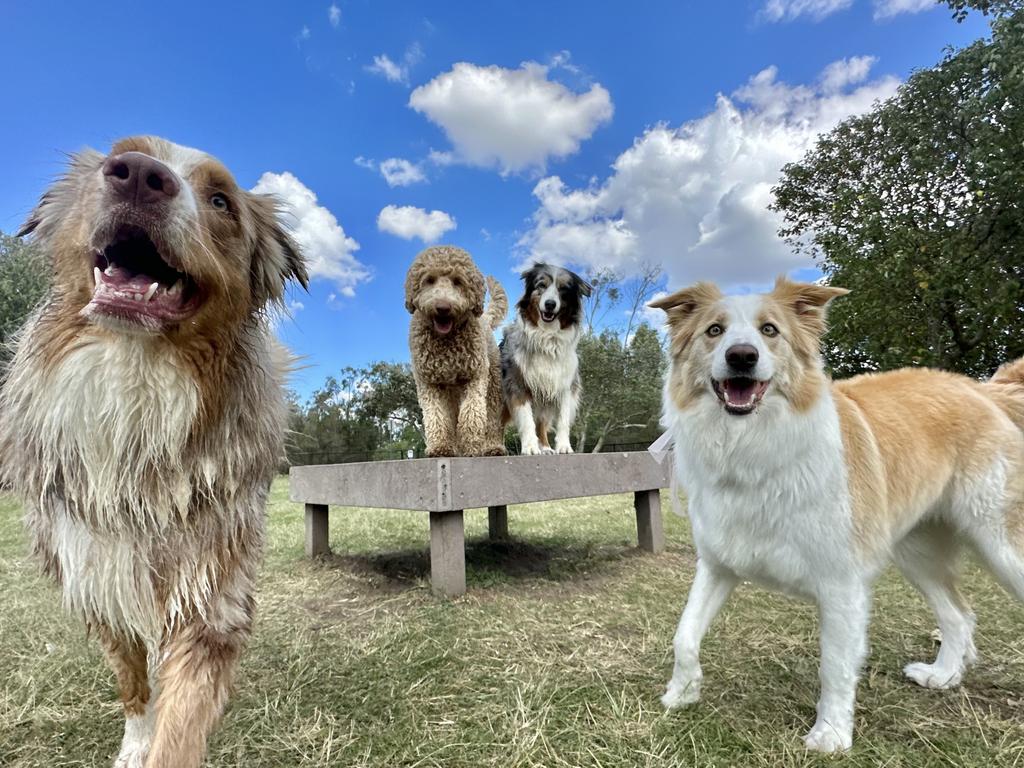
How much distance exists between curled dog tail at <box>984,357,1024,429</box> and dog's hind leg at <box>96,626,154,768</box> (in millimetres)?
3837

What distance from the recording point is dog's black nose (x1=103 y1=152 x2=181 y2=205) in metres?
1.59

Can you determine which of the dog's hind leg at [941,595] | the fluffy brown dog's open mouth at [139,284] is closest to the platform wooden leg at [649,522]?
the dog's hind leg at [941,595]

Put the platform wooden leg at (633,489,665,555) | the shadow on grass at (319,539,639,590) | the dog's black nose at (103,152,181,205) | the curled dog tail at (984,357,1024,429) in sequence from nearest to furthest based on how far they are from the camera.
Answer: the dog's black nose at (103,152,181,205)
the curled dog tail at (984,357,1024,429)
the shadow on grass at (319,539,639,590)
the platform wooden leg at (633,489,665,555)

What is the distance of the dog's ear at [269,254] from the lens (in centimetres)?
215

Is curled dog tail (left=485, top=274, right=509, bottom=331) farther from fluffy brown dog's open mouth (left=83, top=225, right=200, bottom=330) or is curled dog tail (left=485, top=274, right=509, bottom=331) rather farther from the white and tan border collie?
fluffy brown dog's open mouth (left=83, top=225, right=200, bottom=330)

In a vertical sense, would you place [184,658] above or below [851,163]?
below

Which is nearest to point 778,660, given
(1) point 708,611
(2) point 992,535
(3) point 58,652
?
(1) point 708,611

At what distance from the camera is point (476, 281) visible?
466 cm

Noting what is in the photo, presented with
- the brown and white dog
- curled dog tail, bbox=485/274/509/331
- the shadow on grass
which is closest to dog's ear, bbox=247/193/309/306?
the brown and white dog

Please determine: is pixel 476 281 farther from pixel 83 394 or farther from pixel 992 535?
pixel 992 535

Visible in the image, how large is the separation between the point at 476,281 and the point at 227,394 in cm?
292

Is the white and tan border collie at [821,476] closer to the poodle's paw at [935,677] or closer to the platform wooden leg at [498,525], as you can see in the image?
the poodle's paw at [935,677]

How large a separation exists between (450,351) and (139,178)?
10.4ft

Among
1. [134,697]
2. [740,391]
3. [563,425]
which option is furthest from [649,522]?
[134,697]
